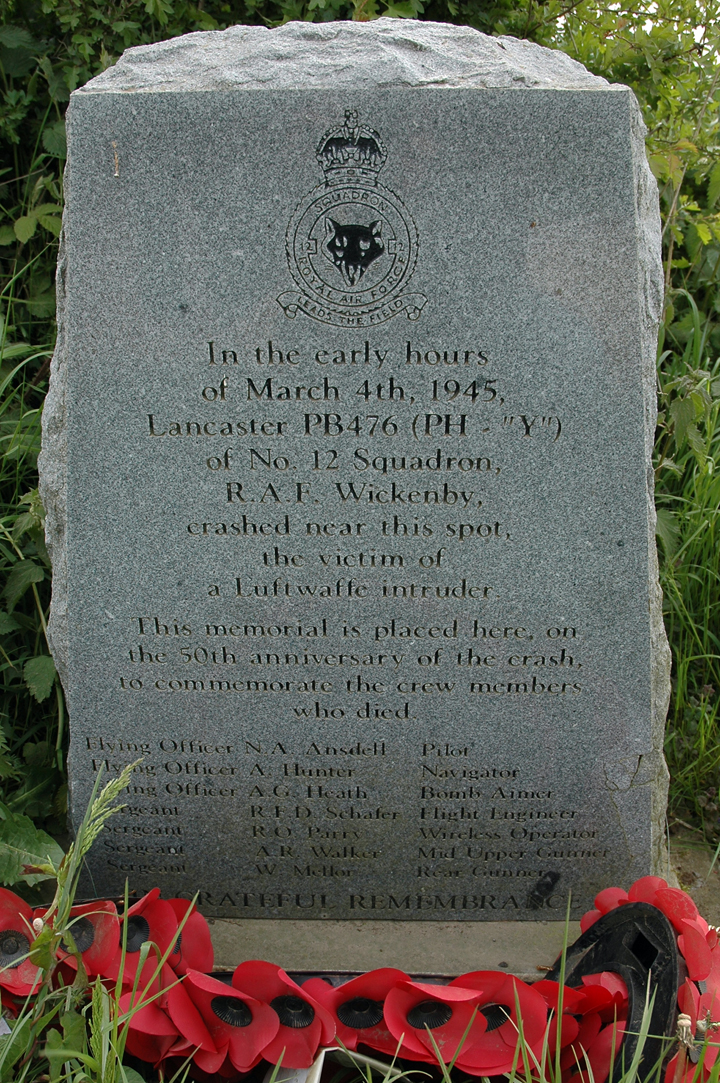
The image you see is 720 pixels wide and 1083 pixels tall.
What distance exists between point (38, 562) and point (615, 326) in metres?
2.03

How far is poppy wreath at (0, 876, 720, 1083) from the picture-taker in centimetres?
168

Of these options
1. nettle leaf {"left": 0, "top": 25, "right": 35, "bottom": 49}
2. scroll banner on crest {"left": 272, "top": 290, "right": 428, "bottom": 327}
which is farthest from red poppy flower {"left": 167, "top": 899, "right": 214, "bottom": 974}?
nettle leaf {"left": 0, "top": 25, "right": 35, "bottom": 49}

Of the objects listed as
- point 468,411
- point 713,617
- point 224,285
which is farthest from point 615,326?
point 713,617

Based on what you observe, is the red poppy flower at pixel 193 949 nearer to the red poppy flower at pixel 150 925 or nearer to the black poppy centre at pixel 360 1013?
the red poppy flower at pixel 150 925

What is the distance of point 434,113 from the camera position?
187 centimetres

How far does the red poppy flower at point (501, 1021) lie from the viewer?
1.67 m

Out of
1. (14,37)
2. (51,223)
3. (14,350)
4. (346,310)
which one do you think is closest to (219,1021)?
(346,310)

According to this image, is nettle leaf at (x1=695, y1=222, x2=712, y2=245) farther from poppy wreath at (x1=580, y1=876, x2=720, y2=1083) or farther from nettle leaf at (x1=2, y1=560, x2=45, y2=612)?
nettle leaf at (x1=2, y1=560, x2=45, y2=612)

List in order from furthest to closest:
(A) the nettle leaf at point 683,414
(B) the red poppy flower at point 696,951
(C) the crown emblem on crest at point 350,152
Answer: (A) the nettle leaf at point 683,414
(C) the crown emblem on crest at point 350,152
(B) the red poppy flower at point 696,951

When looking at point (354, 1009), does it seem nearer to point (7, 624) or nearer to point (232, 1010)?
point (232, 1010)

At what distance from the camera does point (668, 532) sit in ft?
9.18

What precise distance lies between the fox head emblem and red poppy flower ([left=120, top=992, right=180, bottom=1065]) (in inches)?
67.0

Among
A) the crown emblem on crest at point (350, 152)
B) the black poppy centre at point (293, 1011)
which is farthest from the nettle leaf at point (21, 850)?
the crown emblem on crest at point (350, 152)

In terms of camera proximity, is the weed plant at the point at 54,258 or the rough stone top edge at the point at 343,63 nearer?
the rough stone top edge at the point at 343,63
